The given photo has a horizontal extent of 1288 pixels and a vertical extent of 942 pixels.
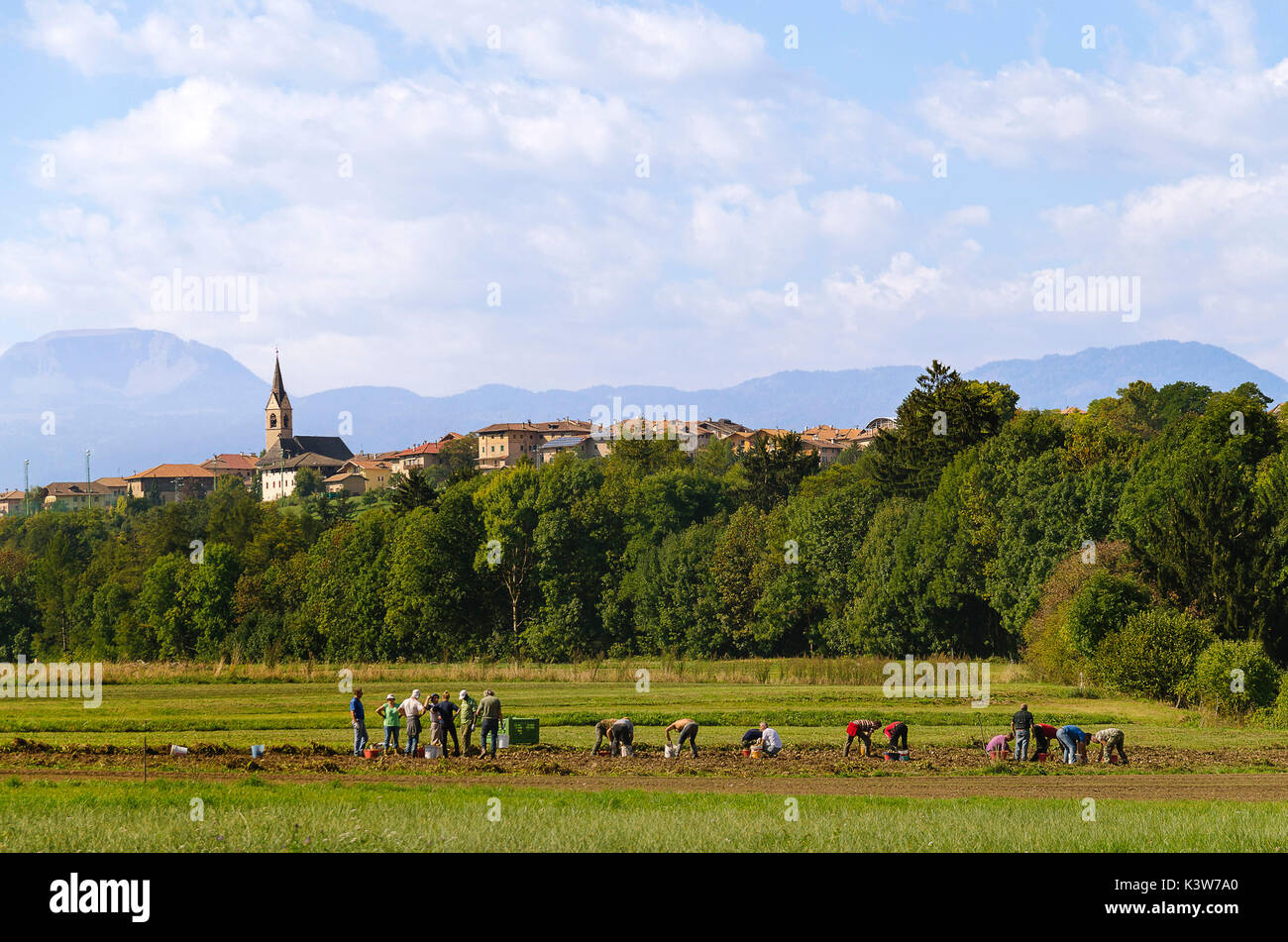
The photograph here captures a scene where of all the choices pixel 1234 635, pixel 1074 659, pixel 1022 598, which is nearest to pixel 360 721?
pixel 1074 659

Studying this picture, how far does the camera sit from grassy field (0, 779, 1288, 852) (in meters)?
16.7

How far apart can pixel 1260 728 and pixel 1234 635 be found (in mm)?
17396

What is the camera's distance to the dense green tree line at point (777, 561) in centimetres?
5981

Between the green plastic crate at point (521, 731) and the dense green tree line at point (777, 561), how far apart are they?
26054 millimetres

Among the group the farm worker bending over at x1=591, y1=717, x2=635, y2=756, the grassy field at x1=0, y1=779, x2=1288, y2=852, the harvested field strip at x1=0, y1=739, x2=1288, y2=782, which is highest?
the grassy field at x1=0, y1=779, x2=1288, y2=852

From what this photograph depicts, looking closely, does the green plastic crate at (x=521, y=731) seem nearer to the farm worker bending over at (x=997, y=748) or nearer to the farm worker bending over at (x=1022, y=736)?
the farm worker bending over at (x=997, y=748)

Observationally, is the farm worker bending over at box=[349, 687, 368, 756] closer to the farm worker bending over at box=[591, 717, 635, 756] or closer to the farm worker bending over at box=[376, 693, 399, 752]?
the farm worker bending over at box=[376, 693, 399, 752]

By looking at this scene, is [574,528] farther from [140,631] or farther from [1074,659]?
[1074,659]

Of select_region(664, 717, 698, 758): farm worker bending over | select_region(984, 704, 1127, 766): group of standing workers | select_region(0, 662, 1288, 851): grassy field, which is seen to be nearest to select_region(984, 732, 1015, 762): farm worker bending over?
select_region(984, 704, 1127, 766): group of standing workers

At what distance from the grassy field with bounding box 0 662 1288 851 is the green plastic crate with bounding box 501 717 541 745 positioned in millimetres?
1039

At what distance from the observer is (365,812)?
1997cm

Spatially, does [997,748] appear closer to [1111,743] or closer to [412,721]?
[1111,743]

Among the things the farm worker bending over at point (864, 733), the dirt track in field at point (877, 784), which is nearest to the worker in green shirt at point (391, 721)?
the dirt track in field at point (877, 784)

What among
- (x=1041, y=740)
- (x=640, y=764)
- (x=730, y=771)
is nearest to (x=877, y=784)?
(x=730, y=771)
